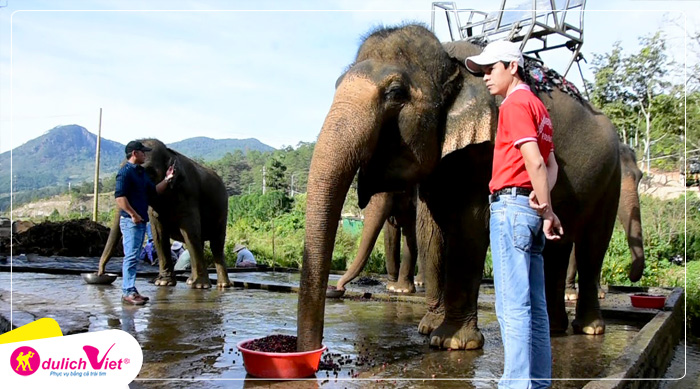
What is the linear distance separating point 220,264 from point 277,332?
5282mm

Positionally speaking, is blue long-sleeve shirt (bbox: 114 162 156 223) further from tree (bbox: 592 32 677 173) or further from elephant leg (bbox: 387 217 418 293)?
tree (bbox: 592 32 677 173)

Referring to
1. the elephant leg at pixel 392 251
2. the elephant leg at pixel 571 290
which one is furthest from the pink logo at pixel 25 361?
the elephant leg at pixel 571 290

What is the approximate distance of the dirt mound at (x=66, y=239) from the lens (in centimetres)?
1930

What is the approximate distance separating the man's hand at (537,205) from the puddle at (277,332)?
4.49ft

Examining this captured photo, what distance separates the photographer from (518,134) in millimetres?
3463

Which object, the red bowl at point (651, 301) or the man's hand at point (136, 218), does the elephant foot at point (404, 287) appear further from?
the man's hand at point (136, 218)

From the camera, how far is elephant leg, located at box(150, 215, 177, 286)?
10.9m

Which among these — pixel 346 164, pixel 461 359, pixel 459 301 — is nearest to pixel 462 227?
pixel 459 301

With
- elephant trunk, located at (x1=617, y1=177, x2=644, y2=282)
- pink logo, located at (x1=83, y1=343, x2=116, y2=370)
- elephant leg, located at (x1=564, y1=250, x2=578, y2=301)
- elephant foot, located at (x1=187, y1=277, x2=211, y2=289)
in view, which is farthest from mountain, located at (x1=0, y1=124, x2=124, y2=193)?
pink logo, located at (x1=83, y1=343, x2=116, y2=370)

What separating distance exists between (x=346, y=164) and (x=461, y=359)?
1.77 m

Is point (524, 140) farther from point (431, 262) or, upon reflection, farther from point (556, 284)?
point (556, 284)

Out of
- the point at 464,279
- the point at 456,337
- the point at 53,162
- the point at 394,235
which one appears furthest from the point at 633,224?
the point at 53,162

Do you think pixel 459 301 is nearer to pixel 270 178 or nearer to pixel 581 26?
pixel 581 26

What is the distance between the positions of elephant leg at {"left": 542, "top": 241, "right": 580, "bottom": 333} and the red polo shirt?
123 inches
